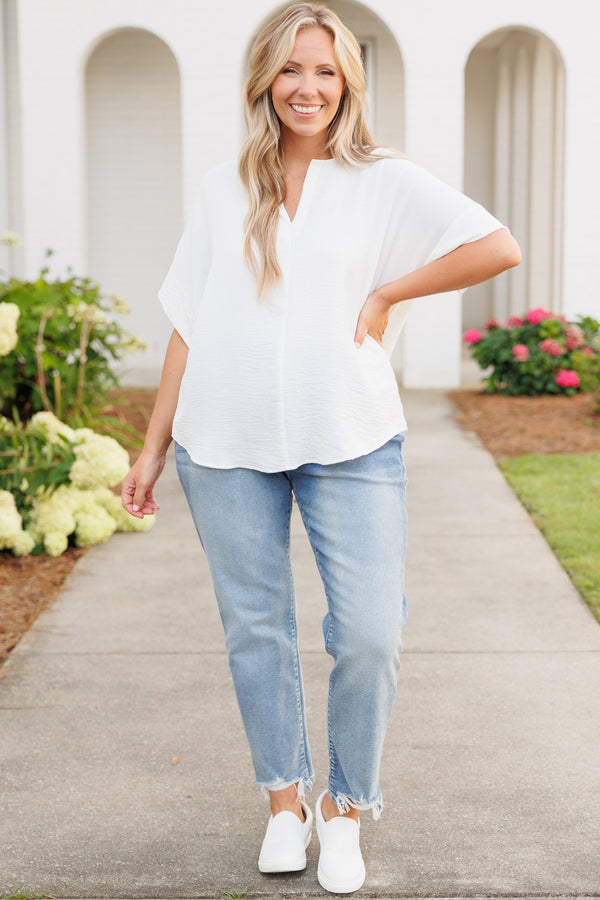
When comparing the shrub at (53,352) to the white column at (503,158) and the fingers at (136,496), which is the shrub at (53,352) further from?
the white column at (503,158)

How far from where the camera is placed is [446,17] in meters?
9.16

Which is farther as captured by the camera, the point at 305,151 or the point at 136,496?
the point at 136,496

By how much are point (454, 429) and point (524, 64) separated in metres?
6.15

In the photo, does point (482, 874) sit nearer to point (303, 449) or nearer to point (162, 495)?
point (303, 449)

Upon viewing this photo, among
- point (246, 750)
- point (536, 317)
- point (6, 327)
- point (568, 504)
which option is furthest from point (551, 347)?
point (246, 750)

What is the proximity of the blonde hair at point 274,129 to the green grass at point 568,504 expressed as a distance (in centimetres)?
235

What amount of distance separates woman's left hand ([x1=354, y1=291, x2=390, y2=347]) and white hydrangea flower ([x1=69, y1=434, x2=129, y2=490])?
2351 millimetres

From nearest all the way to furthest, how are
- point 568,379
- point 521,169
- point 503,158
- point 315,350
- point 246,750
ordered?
1. point 315,350
2. point 246,750
3. point 568,379
4. point 521,169
5. point 503,158

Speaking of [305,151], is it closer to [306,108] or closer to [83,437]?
[306,108]

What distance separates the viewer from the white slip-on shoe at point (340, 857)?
221 centimetres

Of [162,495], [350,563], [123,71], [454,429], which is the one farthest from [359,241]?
[123,71]

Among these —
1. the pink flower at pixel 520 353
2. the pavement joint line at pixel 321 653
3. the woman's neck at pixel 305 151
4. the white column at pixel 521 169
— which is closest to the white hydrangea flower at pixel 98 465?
the pavement joint line at pixel 321 653

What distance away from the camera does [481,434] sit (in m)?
7.45

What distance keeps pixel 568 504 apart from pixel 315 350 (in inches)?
145
